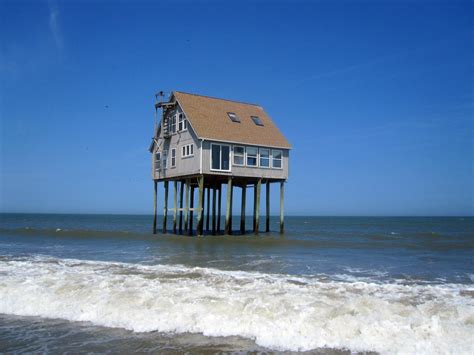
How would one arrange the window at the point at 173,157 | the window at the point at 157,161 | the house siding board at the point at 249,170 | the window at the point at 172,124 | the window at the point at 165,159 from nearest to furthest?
the house siding board at the point at 249,170, the window at the point at 173,157, the window at the point at 172,124, the window at the point at 165,159, the window at the point at 157,161

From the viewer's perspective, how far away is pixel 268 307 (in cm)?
844

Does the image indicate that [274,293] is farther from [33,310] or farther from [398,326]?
[33,310]

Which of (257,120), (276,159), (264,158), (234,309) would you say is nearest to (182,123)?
(257,120)

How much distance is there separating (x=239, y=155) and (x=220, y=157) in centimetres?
130

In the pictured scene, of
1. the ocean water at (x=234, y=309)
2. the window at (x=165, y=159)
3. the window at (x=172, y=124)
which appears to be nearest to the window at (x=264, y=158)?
the window at (x=172, y=124)

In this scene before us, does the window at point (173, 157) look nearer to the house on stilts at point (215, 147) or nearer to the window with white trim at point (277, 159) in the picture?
the house on stilts at point (215, 147)

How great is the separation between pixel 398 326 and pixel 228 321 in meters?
2.82

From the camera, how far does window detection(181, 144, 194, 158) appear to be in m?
26.6

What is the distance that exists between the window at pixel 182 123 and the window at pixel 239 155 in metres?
3.31

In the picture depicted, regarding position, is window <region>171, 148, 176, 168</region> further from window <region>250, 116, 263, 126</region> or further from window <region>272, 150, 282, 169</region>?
window <region>272, 150, 282, 169</region>

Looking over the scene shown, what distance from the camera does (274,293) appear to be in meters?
9.86

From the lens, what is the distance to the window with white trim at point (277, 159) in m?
28.7

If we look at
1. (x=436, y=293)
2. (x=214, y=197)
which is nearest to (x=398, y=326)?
(x=436, y=293)

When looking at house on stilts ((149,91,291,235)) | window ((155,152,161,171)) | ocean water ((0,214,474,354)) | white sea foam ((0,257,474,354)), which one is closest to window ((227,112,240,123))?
house on stilts ((149,91,291,235))
